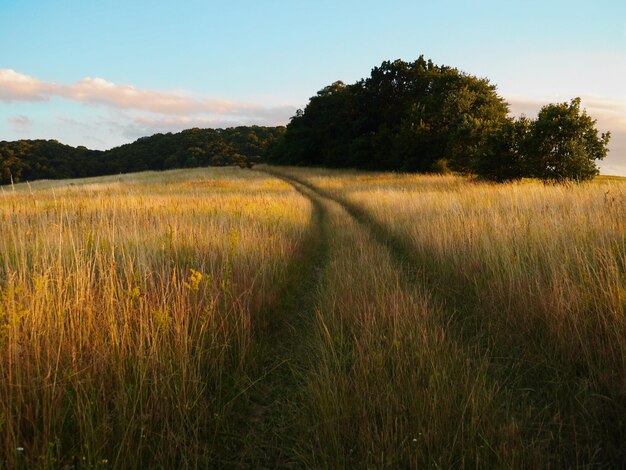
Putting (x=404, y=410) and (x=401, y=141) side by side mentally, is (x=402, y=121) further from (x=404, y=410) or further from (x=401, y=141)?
(x=404, y=410)

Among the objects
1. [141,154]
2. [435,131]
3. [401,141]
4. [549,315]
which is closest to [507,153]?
[435,131]

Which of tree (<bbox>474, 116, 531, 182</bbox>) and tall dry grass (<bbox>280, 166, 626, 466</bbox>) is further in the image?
tree (<bbox>474, 116, 531, 182</bbox>)

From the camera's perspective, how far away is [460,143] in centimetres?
2730

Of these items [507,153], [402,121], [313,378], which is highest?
[402,121]

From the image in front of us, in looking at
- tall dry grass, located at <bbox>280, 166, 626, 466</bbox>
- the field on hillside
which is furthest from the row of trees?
the field on hillside

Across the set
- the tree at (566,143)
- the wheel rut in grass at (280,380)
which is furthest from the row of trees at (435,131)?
the wheel rut in grass at (280,380)

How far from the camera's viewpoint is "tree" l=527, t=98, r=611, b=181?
15.9m

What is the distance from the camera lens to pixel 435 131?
30.5 metres

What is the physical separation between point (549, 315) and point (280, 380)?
2.58 m

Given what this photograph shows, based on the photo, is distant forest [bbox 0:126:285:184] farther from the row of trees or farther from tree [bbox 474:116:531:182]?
tree [bbox 474:116:531:182]

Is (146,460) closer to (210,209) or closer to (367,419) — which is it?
(367,419)

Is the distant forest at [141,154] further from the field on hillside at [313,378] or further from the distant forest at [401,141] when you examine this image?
the field on hillside at [313,378]

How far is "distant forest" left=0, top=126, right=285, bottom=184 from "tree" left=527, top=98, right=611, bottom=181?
57.2 metres

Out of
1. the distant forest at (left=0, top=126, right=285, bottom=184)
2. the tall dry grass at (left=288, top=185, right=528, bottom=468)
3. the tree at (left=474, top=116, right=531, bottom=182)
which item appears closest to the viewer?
the tall dry grass at (left=288, top=185, right=528, bottom=468)
